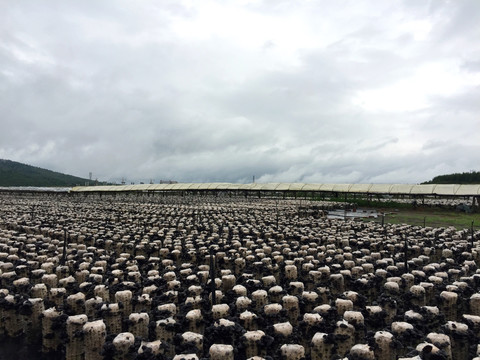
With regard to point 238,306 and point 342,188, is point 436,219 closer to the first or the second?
point 342,188

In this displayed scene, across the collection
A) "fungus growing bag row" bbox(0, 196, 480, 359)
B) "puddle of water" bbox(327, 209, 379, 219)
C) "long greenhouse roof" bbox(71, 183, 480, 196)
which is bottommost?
"fungus growing bag row" bbox(0, 196, 480, 359)

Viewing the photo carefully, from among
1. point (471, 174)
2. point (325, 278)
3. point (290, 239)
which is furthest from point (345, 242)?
point (471, 174)

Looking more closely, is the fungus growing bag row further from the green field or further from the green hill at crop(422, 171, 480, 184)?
the green hill at crop(422, 171, 480, 184)

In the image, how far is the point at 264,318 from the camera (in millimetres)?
8297

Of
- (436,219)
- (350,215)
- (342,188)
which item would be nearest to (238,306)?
(350,215)

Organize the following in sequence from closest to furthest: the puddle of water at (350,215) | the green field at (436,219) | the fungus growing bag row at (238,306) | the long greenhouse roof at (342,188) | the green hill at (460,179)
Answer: the fungus growing bag row at (238,306) < the green field at (436,219) < the puddle of water at (350,215) < the long greenhouse roof at (342,188) < the green hill at (460,179)

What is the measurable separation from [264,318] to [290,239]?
511 inches

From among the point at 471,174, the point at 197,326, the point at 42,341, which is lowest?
the point at 42,341

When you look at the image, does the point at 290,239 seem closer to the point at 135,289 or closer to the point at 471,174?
the point at 135,289

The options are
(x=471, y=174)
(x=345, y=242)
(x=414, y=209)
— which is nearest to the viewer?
(x=345, y=242)

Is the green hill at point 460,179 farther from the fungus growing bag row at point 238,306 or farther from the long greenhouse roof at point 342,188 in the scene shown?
the fungus growing bag row at point 238,306

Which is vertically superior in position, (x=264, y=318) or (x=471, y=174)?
(x=471, y=174)

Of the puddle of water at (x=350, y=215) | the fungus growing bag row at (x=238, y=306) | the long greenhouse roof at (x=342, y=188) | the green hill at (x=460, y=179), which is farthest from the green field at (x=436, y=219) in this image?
the green hill at (x=460, y=179)

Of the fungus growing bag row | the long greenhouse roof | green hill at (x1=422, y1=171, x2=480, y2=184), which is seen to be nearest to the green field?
the long greenhouse roof
